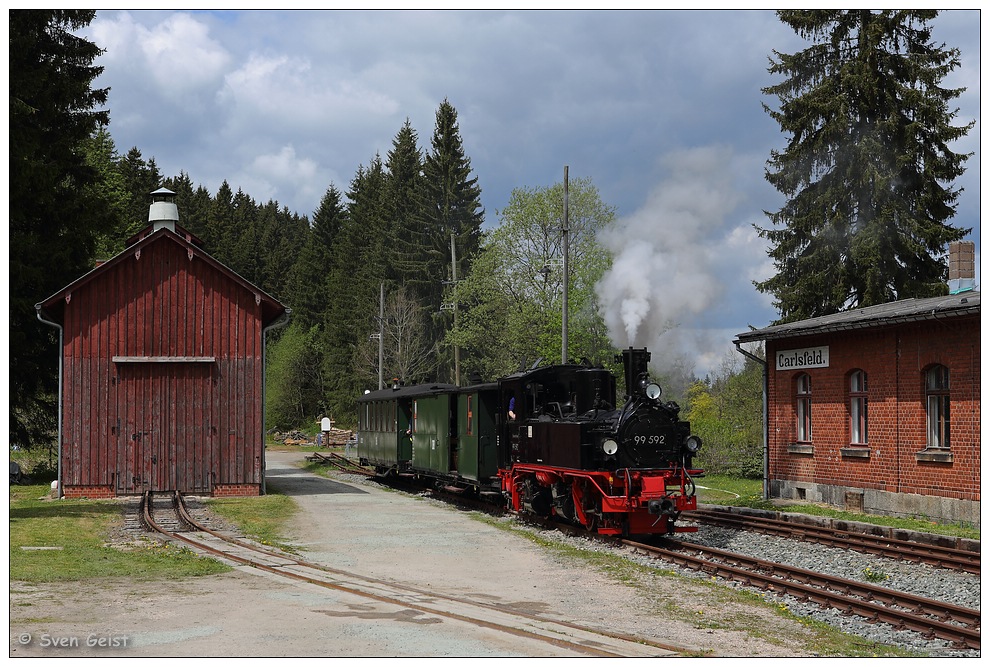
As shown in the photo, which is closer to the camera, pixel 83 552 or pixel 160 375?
pixel 83 552

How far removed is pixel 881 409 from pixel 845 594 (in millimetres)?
8287

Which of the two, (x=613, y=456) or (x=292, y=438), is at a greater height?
(x=613, y=456)

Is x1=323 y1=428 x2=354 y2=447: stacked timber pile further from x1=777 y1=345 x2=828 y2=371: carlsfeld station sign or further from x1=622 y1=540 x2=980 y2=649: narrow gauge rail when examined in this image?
x1=622 y1=540 x2=980 y2=649: narrow gauge rail

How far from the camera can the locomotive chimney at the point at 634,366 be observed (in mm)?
15273

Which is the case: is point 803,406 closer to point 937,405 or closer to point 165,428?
point 937,405

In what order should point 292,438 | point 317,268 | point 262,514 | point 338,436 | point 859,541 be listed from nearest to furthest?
point 859,541 < point 262,514 < point 338,436 < point 292,438 < point 317,268

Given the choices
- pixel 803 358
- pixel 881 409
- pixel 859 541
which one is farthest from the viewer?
pixel 803 358

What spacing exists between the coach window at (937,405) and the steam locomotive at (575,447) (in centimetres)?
430

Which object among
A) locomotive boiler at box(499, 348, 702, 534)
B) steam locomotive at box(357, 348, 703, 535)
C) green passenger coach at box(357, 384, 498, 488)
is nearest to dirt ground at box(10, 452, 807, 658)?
locomotive boiler at box(499, 348, 702, 534)

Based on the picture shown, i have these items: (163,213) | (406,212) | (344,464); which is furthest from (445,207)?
(163,213)

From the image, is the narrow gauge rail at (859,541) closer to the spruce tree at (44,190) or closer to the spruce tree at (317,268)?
the spruce tree at (44,190)

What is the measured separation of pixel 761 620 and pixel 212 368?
51.6ft

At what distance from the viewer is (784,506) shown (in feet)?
65.6

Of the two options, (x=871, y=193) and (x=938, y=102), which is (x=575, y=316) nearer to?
(x=871, y=193)
